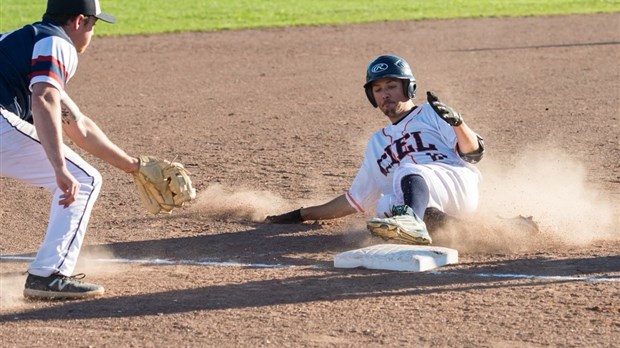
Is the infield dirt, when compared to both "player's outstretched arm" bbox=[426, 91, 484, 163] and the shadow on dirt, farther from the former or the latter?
"player's outstretched arm" bbox=[426, 91, 484, 163]

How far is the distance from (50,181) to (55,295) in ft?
1.78

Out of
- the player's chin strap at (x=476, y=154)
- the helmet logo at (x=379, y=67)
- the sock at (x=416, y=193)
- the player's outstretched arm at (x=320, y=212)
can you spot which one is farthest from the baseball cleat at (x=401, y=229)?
the helmet logo at (x=379, y=67)

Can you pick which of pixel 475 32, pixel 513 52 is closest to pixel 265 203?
pixel 513 52

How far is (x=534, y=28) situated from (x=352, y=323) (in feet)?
47.3

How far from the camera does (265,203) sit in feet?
25.4

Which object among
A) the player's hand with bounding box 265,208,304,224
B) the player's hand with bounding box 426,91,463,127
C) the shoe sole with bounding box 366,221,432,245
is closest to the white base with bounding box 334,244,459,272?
the shoe sole with bounding box 366,221,432,245

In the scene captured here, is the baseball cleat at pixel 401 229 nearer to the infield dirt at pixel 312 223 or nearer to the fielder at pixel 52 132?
the infield dirt at pixel 312 223

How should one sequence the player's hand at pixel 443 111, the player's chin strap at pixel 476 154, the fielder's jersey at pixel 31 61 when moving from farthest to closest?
the player's chin strap at pixel 476 154, the player's hand at pixel 443 111, the fielder's jersey at pixel 31 61

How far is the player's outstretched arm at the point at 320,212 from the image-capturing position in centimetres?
703

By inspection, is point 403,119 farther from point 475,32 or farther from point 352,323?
point 475,32

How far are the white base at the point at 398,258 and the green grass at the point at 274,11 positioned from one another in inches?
499

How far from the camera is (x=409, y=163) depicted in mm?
6738

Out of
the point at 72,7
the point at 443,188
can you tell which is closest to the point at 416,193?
the point at 443,188

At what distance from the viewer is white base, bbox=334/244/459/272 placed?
5902 millimetres
